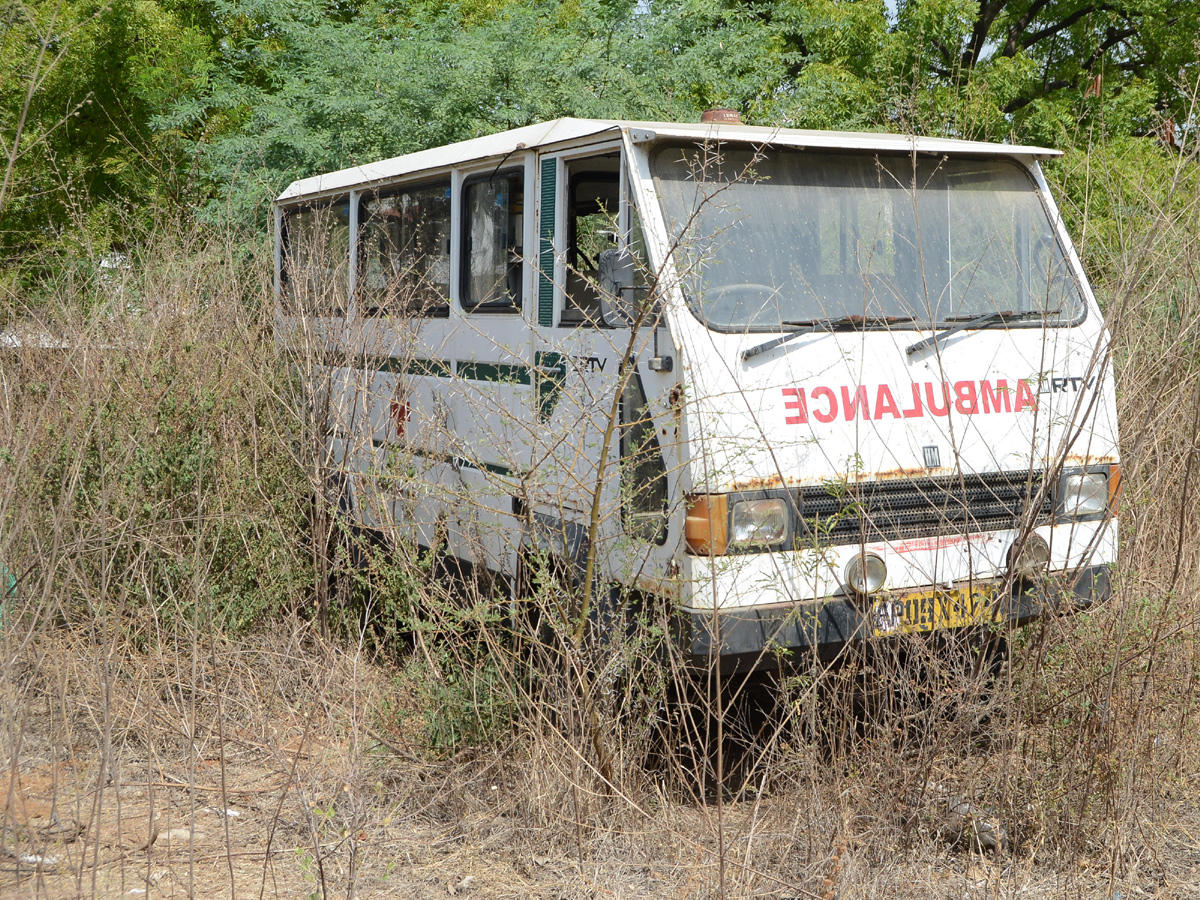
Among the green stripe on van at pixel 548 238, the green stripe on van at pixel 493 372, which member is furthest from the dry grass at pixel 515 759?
the green stripe on van at pixel 548 238

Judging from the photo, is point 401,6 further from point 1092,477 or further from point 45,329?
point 1092,477

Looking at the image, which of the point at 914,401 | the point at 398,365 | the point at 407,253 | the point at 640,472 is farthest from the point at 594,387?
the point at 407,253

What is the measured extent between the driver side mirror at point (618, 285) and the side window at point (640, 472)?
248 millimetres

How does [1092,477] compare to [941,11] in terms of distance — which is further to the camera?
[941,11]

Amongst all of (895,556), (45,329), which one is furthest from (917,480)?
(45,329)

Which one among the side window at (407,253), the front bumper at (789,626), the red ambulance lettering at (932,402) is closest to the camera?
the front bumper at (789,626)

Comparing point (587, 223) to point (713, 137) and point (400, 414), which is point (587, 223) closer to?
point (713, 137)

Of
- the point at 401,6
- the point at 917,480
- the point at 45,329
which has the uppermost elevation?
the point at 401,6

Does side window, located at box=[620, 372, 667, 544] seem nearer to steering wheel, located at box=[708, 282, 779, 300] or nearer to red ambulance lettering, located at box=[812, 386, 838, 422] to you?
steering wheel, located at box=[708, 282, 779, 300]

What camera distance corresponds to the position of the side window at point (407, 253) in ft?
18.9

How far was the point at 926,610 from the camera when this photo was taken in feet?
13.8

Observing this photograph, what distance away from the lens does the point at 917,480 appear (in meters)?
4.32

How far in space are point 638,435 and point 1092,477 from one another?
1.85 metres

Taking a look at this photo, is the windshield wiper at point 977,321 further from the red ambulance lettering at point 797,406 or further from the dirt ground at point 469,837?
the dirt ground at point 469,837
